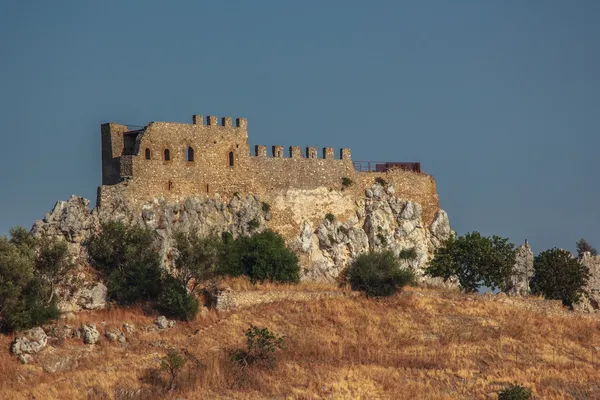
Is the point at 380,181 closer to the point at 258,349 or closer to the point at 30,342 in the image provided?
the point at 258,349

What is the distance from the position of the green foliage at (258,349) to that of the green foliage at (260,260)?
8943 millimetres

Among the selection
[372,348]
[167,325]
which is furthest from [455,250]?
[167,325]

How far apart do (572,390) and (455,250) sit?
1683 centimetres

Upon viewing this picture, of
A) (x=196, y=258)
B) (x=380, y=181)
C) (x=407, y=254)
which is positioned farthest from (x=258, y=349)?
(x=380, y=181)

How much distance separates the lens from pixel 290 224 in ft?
241

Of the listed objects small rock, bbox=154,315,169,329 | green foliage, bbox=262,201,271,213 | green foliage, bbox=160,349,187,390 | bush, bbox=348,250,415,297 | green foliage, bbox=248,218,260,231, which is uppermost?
green foliage, bbox=262,201,271,213

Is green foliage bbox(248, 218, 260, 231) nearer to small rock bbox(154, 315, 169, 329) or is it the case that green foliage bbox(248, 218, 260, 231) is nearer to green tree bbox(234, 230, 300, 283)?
green tree bbox(234, 230, 300, 283)

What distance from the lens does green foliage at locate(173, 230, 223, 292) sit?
63.2 metres

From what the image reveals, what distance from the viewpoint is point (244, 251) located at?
6906 cm

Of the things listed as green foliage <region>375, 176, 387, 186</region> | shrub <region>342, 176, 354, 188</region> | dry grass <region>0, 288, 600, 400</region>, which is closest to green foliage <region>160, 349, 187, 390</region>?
dry grass <region>0, 288, 600, 400</region>

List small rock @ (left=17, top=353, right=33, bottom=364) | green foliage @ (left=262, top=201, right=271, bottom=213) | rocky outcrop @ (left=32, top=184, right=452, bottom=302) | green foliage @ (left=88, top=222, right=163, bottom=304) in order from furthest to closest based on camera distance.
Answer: green foliage @ (left=262, top=201, right=271, bottom=213) < rocky outcrop @ (left=32, top=184, right=452, bottom=302) < green foliage @ (left=88, top=222, right=163, bottom=304) < small rock @ (left=17, top=353, right=33, bottom=364)

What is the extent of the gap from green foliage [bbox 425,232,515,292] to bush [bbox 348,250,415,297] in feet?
12.8

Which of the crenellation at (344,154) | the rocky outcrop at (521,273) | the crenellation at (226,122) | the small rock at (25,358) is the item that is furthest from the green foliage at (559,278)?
the small rock at (25,358)

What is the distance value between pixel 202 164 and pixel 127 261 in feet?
27.9
